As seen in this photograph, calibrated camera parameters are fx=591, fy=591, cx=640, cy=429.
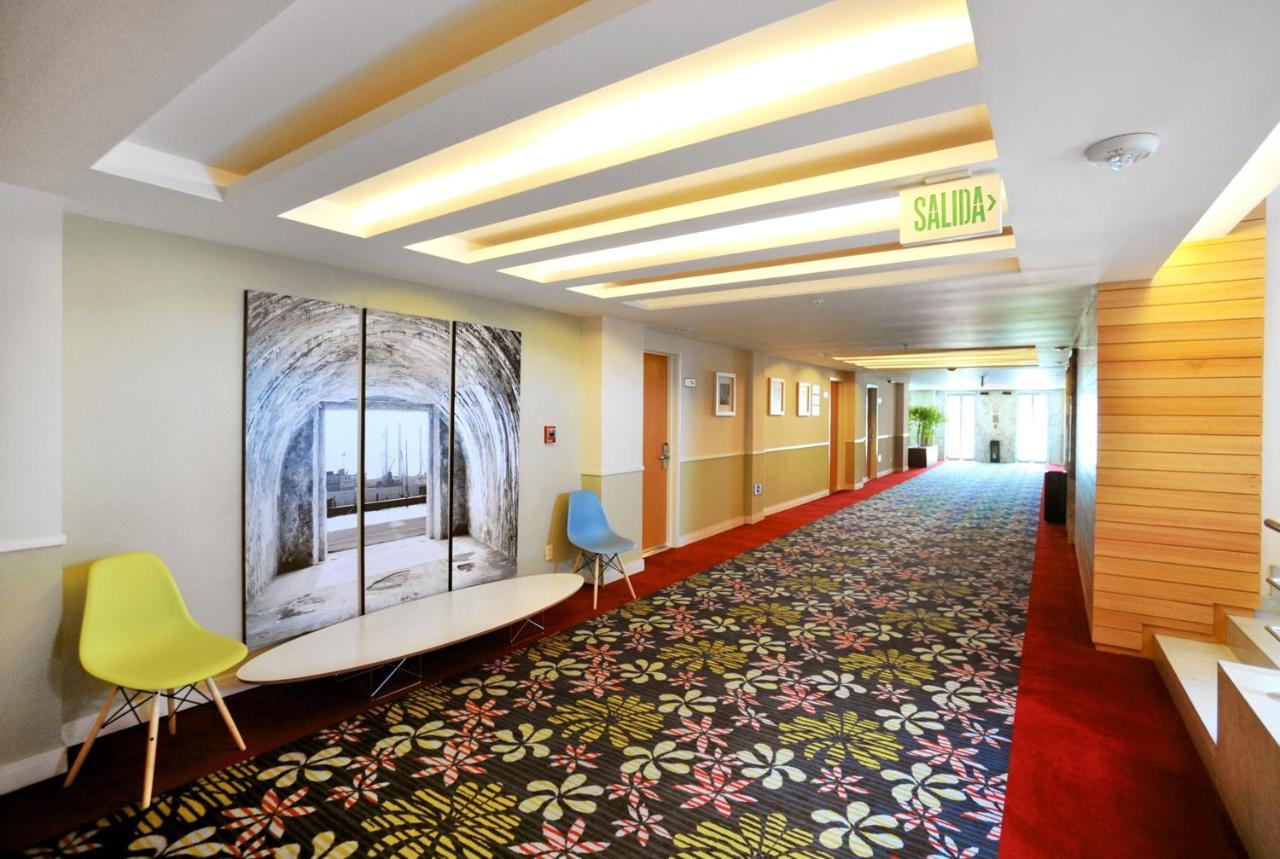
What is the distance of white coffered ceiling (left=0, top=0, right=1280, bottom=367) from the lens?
1457 mm

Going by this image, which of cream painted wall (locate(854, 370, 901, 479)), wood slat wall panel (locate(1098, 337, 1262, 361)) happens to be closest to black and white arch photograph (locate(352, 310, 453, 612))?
wood slat wall panel (locate(1098, 337, 1262, 361))

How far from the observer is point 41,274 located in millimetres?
2645

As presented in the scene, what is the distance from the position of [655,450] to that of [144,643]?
4.91 meters

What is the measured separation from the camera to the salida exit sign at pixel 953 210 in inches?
91.3

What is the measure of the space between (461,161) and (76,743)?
335 cm

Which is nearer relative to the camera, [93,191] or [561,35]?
[561,35]

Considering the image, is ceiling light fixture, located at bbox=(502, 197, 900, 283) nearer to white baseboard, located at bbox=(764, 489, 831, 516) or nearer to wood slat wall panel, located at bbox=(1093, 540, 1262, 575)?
wood slat wall panel, located at bbox=(1093, 540, 1262, 575)

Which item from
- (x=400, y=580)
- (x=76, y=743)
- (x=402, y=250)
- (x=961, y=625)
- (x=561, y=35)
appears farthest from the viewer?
(x=961, y=625)

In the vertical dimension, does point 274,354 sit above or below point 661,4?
below

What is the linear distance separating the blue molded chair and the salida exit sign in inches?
140

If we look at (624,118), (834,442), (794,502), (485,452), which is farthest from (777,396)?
(624,118)

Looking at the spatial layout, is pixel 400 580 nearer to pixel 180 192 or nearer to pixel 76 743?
pixel 76 743

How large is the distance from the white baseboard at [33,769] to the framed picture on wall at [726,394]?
22.1 ft

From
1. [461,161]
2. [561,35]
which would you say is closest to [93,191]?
[461,161]
